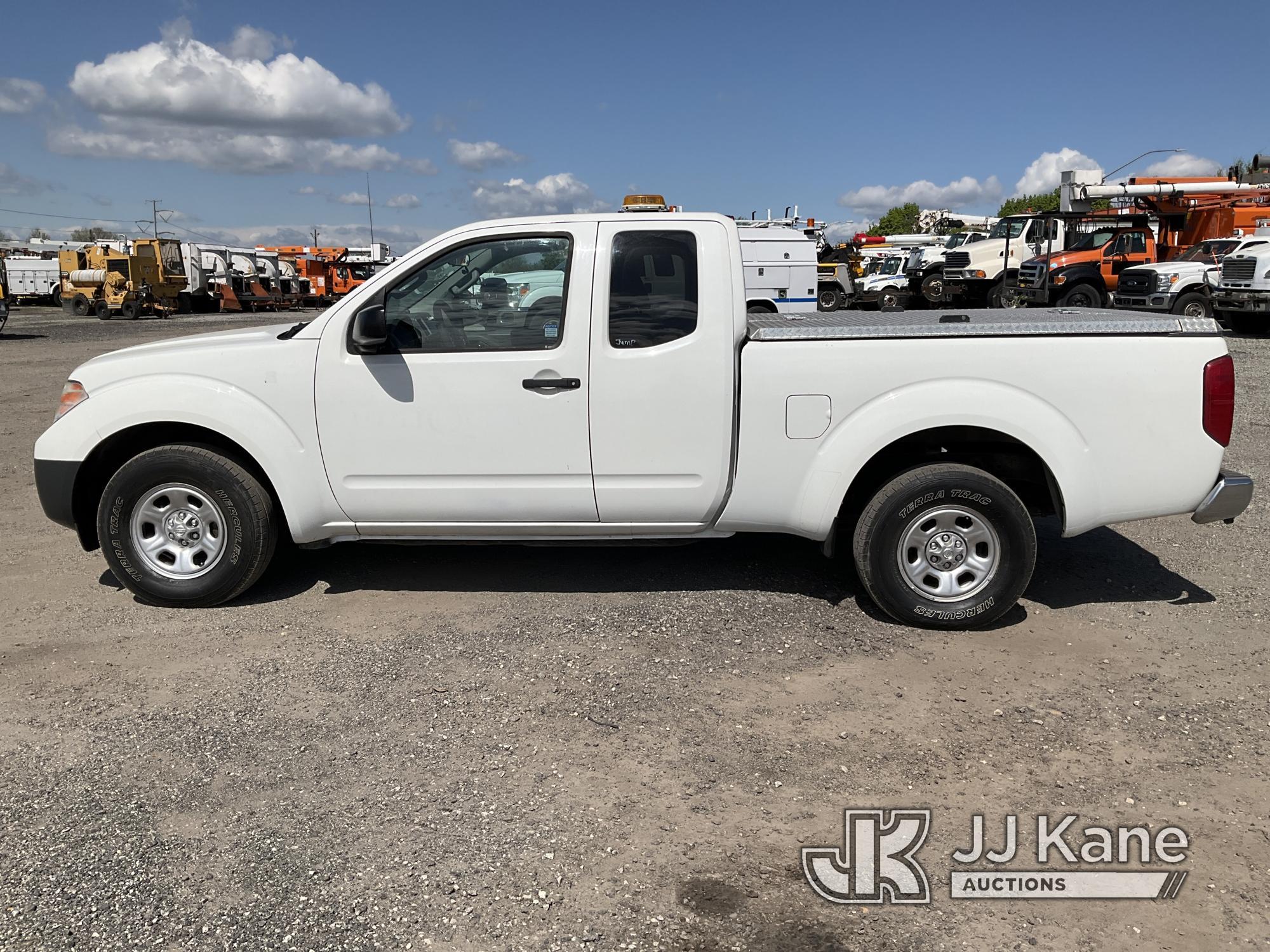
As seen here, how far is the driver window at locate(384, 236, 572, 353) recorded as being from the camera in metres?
4.79

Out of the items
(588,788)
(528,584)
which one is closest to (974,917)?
(588,788)

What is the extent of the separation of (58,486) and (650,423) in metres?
2.99

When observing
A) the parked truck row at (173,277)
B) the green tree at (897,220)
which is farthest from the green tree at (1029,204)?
the parked truck row at (173,277)

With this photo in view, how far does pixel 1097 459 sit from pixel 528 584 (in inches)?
115

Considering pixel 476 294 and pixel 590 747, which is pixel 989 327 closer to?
pixel 476 294

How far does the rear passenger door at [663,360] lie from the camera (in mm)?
4668

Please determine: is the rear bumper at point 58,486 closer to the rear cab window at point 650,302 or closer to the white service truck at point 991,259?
the rear cab window at point 650,302

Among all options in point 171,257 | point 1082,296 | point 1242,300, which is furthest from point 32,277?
point 1242,300

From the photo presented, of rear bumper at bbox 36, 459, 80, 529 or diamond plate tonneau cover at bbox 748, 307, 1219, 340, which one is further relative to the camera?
rear bumper at bbox 36, 459, 80, 529

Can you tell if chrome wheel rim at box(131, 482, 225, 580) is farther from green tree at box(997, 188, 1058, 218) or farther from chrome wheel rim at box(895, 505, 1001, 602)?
green tree at box(997, 188, 1058, 218)

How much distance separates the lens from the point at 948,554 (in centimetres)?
479

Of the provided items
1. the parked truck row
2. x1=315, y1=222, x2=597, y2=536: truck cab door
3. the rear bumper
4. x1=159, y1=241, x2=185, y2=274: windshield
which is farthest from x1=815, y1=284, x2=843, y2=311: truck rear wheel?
the rear bumper

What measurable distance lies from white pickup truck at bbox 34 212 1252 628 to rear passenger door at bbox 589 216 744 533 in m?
0.01

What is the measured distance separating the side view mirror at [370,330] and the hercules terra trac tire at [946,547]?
7.92ft
